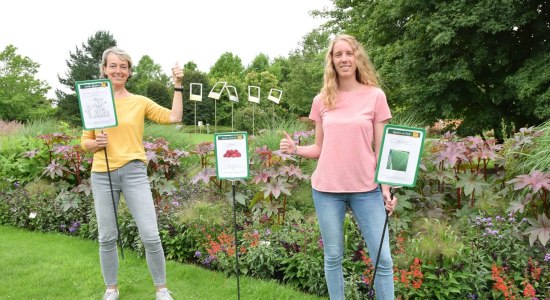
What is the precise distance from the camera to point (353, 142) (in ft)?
6.93

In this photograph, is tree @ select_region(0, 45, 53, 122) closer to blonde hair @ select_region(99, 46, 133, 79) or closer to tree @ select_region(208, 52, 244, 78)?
tree @ select_region(208, 52, 244, 78)

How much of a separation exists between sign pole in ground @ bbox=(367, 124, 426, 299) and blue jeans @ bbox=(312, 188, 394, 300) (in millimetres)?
66

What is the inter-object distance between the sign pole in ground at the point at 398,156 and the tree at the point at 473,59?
8485 millimetres

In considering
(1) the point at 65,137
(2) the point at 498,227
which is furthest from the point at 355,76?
(1) the point at 65,137

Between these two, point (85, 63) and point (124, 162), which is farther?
point (85, 63)

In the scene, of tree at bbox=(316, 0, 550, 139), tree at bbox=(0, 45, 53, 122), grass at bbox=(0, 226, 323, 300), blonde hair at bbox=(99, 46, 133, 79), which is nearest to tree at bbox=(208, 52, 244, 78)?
tree at bbox=(0, 45, 53, 122)

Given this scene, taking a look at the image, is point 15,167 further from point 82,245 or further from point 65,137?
point 82,245

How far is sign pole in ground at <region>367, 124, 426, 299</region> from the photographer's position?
206 centimetres

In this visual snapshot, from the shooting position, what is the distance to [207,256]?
3637 millimetres

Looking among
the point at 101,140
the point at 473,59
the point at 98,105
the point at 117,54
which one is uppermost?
the point at 473,59

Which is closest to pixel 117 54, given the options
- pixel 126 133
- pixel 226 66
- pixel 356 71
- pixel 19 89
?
pixel 126 133

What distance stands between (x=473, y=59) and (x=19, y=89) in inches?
1189

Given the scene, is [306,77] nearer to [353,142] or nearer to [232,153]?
[232,153]

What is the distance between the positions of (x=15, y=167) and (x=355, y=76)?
5.18 meters
